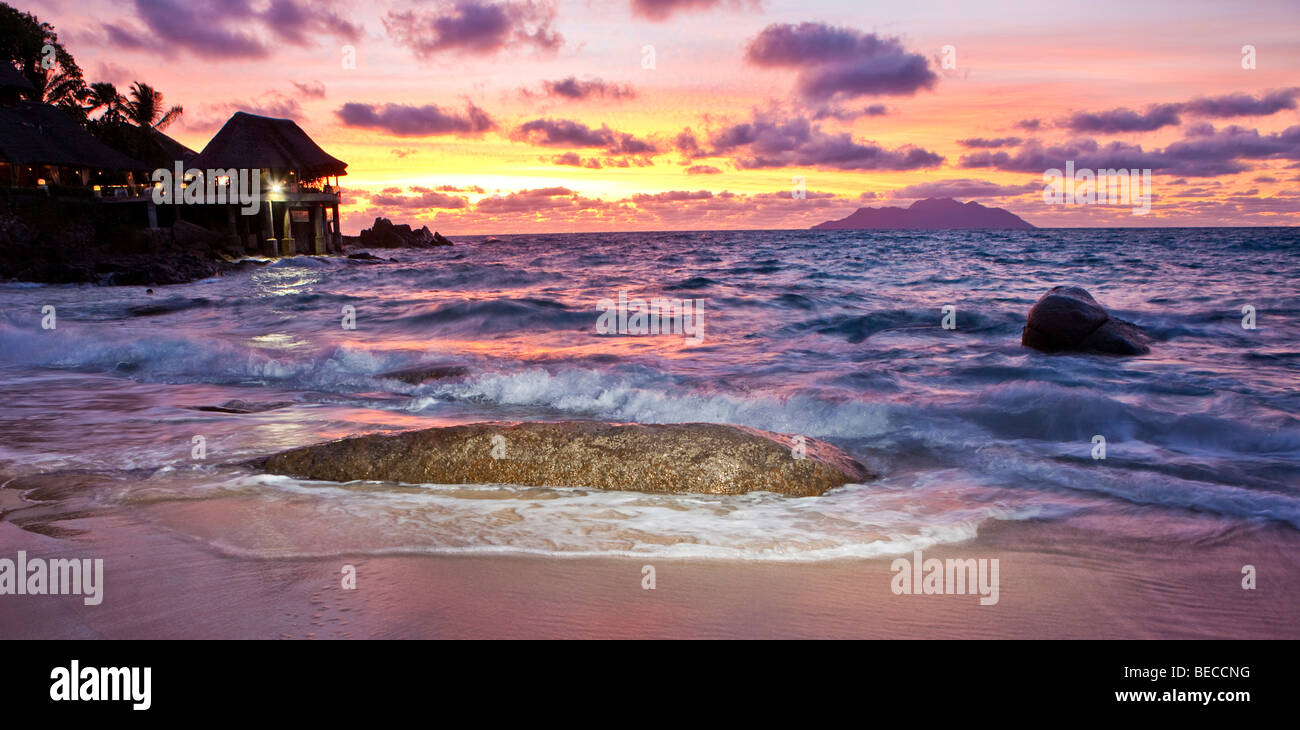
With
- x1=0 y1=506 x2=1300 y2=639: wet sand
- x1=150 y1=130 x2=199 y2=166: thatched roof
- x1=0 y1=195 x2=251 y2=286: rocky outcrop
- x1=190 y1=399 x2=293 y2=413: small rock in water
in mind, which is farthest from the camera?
x1=150 y1=130 x2=199 y2=166: thatched roof

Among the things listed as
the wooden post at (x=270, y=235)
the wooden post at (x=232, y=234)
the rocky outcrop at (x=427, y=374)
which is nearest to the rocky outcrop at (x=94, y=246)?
the wooden post at (x=232, y=234)

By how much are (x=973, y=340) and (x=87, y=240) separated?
36.0 meters

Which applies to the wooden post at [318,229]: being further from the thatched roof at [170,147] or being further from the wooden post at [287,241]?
the thatched roof at [170,147]

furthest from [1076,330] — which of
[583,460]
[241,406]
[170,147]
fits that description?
[170,147]

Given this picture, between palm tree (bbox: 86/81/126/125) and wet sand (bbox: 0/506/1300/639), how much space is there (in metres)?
53.0

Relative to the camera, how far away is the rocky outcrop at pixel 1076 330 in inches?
415

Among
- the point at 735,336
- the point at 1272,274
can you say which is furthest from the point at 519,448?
the point at 1272,274

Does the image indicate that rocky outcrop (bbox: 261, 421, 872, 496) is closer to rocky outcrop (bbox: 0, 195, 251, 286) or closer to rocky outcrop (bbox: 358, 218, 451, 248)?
rocky outcrop (bbox: 0, 195, 251, 286)

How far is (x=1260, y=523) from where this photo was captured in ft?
14.5

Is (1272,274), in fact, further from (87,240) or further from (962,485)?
(87,240)

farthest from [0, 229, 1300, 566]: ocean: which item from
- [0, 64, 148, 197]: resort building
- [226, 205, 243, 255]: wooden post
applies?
[0, 64, 148, 197]: resort building

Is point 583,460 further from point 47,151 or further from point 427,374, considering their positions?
point 47,151

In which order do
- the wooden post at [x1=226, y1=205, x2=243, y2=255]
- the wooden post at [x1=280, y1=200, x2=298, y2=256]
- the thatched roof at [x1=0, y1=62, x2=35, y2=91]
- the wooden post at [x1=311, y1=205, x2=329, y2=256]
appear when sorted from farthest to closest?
the wooden post at [x1=311, y1=205, x2=329, y2=256] < the wooden post at [x1=280, y1=200, x2=298, y2=256] < the wooden post at [x1=226, y1=205, x2=243, y2=255] < the thatched roof at [x1=0, y1=62, x2=35, y2=91]

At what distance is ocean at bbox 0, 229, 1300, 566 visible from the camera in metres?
4.09
